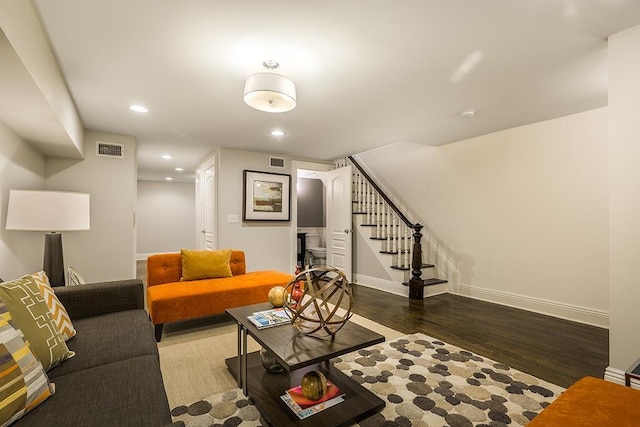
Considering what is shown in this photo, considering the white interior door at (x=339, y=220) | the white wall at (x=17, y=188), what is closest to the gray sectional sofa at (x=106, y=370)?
the white wall at (x=17, y=188)

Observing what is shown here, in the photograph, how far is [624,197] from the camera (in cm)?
190

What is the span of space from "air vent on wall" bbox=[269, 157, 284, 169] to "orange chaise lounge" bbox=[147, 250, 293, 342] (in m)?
2.26

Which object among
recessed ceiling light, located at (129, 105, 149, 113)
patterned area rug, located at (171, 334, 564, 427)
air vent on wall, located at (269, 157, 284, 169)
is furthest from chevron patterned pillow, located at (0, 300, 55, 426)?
air vent on wall, located at (269, 157, 284, 169)

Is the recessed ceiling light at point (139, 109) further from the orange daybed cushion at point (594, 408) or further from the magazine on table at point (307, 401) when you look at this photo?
the orange daybed cushion at point (594, 408)

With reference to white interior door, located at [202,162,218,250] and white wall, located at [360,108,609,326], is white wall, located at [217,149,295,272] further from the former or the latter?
white wall, located at [360,108,609,326]

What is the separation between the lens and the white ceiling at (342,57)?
171 centimetres

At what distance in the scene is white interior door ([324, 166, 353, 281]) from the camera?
5.39 metres

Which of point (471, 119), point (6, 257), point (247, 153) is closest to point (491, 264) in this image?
point (471, 119)

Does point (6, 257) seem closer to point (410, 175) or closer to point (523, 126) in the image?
point (410, 175)

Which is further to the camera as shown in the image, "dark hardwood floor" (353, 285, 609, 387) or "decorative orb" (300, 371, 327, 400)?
"dark hardwood floor" (353, 285, 609, 387)

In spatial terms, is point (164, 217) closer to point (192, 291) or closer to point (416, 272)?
point (192, 291)

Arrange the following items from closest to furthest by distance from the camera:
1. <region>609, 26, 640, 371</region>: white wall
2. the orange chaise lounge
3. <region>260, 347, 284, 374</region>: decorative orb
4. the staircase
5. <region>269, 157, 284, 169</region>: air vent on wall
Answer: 1. <region>609, 26, 640, 371</region>: white wall
2. <region>260, 347, 284, 374</region>: decorative orb
3. the orange chaise lounge
4. the staircase
5. <region>269, 157, 284, 169</region>: air vent on wall

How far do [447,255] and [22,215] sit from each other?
5.00 meters

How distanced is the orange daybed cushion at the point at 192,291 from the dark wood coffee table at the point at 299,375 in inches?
40.5
